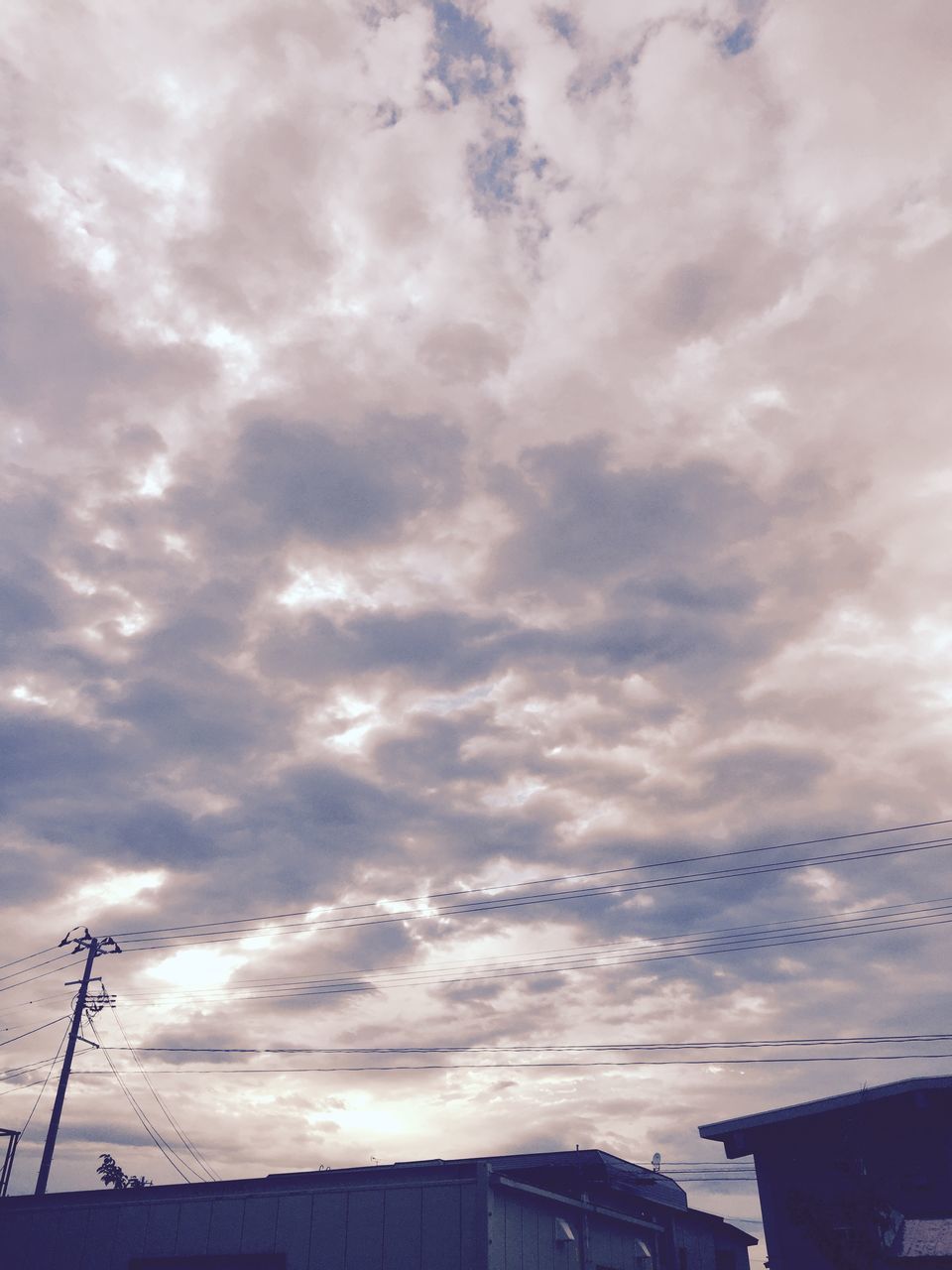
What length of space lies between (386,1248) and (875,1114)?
1353 centimetres

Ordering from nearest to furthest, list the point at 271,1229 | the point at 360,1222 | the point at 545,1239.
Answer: the point at 360,1222, the point at 271,1229, the point at 545,1239

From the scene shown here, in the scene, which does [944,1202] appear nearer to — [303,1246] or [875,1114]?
[875,1114]

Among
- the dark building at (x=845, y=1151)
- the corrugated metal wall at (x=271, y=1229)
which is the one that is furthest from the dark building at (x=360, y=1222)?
the dark building at (x=845, y=1151)

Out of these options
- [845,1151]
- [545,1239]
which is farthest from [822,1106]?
[545,1239]

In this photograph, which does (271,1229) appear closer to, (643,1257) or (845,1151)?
(643,1257)

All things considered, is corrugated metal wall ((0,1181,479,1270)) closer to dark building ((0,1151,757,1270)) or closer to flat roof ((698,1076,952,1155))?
dark building ((0,1151,757,1270))

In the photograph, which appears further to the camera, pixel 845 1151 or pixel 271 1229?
pixel 845 1151

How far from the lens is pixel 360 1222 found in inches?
866

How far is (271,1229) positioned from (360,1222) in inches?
100

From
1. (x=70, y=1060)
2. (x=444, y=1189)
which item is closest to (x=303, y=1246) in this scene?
(x=444, y=1189)

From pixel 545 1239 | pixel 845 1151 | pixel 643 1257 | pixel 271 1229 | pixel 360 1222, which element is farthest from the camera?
pixel 643 1257

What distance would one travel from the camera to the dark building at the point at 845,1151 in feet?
80.0

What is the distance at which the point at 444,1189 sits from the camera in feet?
70.2

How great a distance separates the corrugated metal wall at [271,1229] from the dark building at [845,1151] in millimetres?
8786
